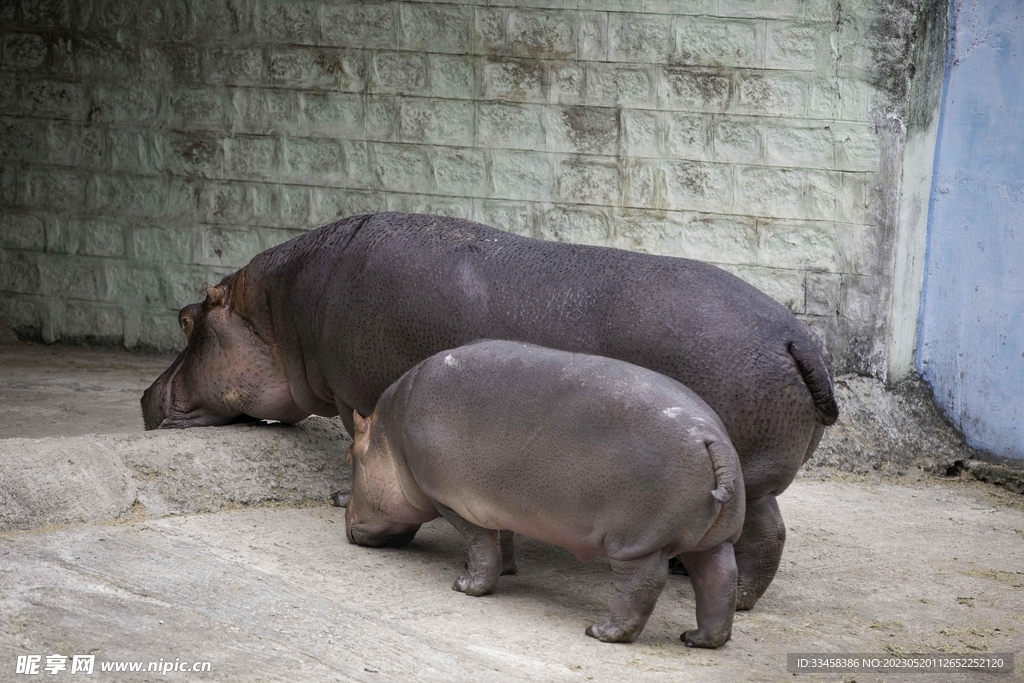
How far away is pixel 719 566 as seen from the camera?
3.47 metres

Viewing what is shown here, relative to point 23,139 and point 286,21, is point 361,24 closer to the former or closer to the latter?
point 286,21

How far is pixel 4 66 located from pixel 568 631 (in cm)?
639

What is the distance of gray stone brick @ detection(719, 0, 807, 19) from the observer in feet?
22.0

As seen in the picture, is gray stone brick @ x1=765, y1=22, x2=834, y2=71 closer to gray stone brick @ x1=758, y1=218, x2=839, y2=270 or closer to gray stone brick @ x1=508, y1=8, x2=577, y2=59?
gray stone brick @ x1=758, y1=218, x2=839, y2=270

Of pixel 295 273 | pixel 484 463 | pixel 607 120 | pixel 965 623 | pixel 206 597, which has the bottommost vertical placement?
pixel 965 623

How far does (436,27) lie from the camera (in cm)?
723

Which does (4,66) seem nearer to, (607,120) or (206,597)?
(607,120)

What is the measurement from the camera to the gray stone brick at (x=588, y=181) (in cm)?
707

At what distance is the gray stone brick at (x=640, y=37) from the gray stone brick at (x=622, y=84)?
7 centimetres

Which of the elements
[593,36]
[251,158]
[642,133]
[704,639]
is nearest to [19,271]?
[251,158]

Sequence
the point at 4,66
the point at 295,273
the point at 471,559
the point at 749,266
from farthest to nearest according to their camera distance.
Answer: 1. the point at 4,66
2. the point at 749,266
3. the point at 295,273
4. the point at 471,559

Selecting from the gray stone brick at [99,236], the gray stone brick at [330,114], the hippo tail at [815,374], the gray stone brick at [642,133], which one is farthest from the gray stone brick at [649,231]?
the gray stone brick at [99,236]

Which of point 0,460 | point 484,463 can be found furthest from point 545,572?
point 0,460

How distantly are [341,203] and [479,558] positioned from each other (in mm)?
4124
